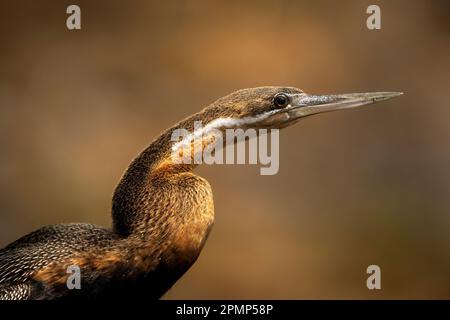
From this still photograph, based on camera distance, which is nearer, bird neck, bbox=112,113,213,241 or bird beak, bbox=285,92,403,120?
bird neck, bbox=112,113,213,241

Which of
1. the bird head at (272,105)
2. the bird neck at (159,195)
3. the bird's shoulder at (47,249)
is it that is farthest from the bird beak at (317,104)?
the bird's shoulder at (47,249)

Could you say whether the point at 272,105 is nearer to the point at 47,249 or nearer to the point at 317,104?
the point at 317,104

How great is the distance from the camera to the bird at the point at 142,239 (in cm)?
142

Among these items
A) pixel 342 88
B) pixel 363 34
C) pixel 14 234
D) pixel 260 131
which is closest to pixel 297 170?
pixel 342 88

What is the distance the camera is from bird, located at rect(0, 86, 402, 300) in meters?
1.42

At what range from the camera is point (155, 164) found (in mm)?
1459

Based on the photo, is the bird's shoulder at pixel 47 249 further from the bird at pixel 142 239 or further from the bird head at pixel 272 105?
the bird head at pixel 272 105

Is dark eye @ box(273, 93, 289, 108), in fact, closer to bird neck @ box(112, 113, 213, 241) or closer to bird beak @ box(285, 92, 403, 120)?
bird beak @ box(285, 92, 403, 120)

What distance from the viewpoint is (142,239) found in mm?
1437

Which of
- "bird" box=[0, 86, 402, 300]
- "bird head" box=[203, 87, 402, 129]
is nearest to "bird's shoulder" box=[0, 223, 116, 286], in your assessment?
"bird" box=[0, 86, 402, 300]

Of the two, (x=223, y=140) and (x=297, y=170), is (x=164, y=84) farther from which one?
(x=223, y=140)

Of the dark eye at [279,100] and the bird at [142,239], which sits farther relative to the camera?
the dark eye at [279,100]

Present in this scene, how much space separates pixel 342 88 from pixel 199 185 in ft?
5.75

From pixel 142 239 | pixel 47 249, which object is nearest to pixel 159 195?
pixel 142 239
